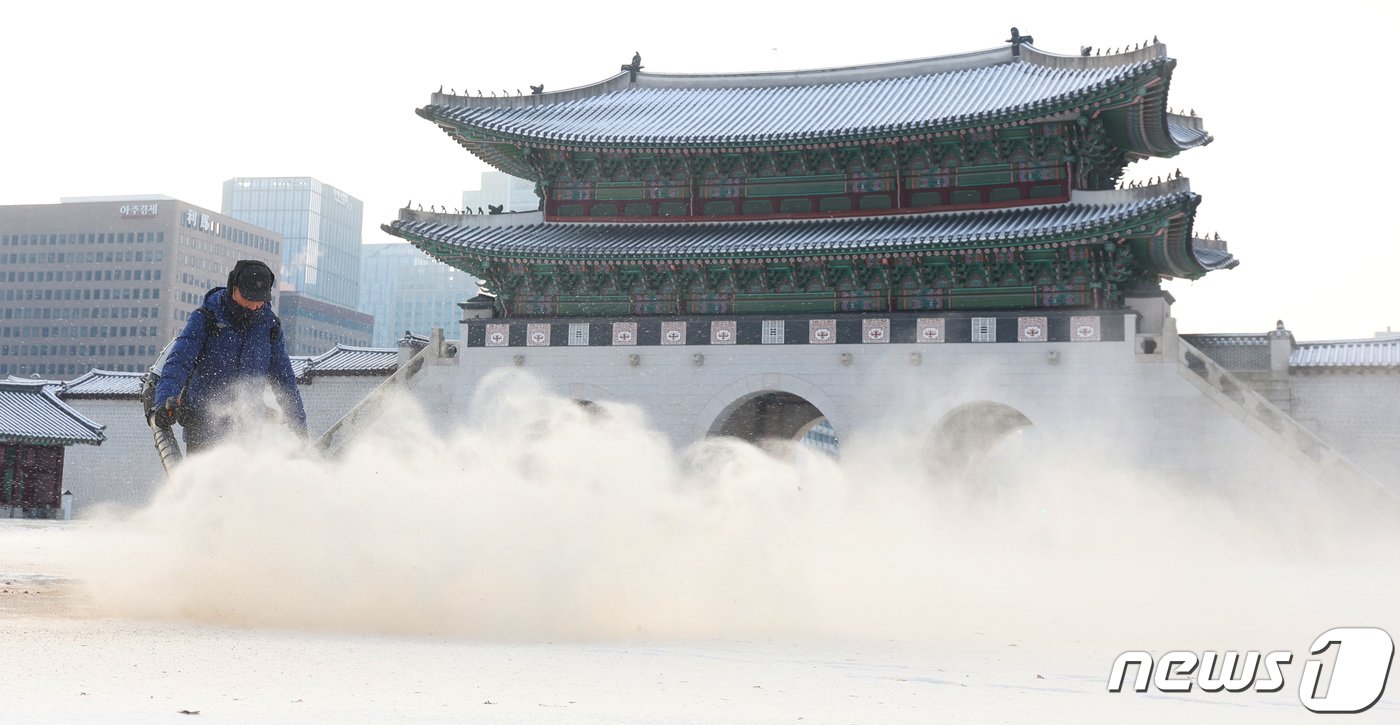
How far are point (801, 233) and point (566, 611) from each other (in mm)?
18328

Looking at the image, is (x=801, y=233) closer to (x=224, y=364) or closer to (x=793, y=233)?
(x=793, y=233)

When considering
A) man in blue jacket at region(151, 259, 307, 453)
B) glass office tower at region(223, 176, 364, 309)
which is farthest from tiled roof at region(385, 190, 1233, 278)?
glass office tower at region(223, 176, 364, 309)

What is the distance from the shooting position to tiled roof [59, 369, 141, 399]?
128 ft

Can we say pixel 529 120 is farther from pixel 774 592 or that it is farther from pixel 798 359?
pixel 774 592

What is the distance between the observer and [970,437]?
1161 inches

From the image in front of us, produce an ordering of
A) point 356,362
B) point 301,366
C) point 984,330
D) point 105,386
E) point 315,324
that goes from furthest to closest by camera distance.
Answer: point 315,324 < point 105,386 < point 301,366 < point 356,362 < point 984,330

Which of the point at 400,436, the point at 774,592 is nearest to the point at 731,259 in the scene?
the point at 400,436

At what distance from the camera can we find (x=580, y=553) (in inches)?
500

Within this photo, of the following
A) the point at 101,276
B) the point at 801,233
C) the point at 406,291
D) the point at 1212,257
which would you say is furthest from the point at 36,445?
the point at 406,291

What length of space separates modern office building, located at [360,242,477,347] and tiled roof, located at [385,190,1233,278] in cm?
13876

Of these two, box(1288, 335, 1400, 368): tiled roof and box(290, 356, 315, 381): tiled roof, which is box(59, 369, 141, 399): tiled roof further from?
box(1288, 335, 1400, 368): tiled roof

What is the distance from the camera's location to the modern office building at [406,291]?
17212 cm

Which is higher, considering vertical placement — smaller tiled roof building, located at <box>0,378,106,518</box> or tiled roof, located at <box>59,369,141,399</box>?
tiled roof, located at <box>59,369,141,399</box>

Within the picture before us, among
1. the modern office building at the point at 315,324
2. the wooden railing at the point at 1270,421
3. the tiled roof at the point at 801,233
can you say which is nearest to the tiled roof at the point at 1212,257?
the tiled roof at the point at 801,233
